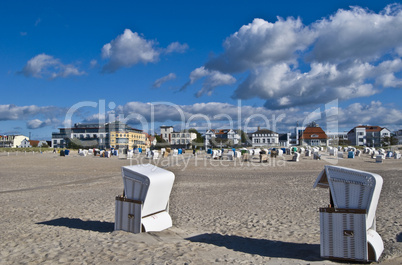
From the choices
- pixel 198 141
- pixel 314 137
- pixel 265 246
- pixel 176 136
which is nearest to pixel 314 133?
pixel 314 137

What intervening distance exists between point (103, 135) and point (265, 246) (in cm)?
11359

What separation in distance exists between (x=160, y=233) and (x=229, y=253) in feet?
5.47

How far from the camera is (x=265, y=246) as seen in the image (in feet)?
19.7

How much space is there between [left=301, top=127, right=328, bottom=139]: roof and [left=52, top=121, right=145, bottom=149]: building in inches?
2186

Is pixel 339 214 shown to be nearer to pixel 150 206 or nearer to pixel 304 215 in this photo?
pixel 150 206

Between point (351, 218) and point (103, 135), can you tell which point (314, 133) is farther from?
point (351, 218)

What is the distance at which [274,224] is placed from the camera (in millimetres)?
7684

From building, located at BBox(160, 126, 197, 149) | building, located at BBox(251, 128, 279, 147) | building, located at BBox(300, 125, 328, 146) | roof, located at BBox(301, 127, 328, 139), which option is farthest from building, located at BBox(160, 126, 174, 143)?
roof, located at BBox(301, 127, 328, 139)

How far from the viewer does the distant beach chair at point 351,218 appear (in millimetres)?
4859

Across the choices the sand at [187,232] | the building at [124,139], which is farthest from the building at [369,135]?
the sand at [187,232]

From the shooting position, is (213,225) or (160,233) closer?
(160,233)

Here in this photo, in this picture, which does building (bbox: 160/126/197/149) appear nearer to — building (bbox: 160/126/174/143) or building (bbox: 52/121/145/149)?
building (bbox: 160/126/174/143)

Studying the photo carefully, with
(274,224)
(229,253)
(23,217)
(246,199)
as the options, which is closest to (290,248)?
(229,253)

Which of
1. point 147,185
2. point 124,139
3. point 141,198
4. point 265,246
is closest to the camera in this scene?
point 265,246
